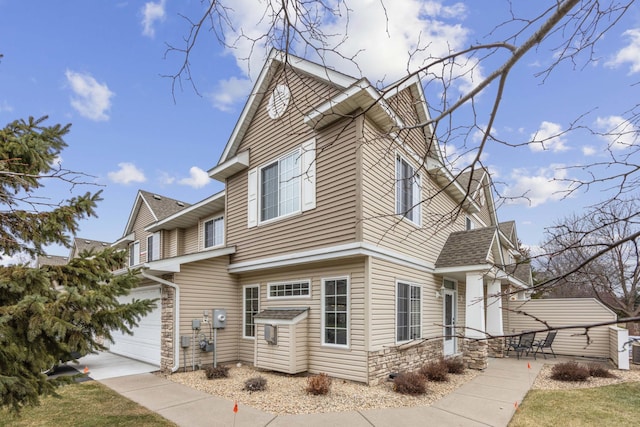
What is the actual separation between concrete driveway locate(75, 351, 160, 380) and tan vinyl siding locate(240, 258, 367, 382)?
3551 millimetres

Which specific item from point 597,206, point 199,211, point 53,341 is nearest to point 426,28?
point 597,206

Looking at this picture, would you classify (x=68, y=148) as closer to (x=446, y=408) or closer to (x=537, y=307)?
(x=446, y=408)

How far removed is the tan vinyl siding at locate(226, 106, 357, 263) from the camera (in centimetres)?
850

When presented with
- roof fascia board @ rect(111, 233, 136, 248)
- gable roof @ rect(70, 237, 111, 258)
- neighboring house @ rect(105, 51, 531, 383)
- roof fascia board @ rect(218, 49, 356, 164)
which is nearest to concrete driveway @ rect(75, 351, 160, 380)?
neighboring house @ rect(105, 51, 531, 383)

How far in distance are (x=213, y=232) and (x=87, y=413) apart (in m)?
8.77

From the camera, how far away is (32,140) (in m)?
5.13

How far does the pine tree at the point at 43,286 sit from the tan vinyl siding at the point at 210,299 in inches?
Result: 191

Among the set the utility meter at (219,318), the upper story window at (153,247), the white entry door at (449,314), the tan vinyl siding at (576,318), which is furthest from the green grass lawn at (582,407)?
the upper story window at (153,247)

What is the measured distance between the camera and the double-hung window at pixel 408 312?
9359 millimetres

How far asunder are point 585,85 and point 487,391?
723 centimetres

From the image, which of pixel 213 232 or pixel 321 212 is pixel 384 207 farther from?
pixel 213 232

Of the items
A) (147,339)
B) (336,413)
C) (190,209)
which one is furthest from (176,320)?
(190,209)

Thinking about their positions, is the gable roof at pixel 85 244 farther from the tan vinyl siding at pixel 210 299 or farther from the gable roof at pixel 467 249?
the gable roof at pixel 467 249

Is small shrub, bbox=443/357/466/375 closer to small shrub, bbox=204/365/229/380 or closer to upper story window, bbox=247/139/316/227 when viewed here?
upper story window, bbox=247/139/316/227
